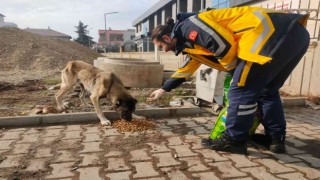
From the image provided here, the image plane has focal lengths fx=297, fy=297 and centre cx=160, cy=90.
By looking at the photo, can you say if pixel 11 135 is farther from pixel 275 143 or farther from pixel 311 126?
pixel 311 126

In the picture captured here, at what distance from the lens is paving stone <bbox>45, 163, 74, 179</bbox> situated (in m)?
3.05

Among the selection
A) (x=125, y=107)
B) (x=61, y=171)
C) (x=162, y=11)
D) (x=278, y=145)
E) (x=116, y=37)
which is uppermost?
(x=162, y=11)

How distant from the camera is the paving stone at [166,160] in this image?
3.35 m

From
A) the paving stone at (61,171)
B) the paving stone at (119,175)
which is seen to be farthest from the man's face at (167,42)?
the paving stone at (61,171)

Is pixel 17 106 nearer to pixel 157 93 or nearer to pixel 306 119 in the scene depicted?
pixel 157 93

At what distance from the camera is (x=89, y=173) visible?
3109 mm

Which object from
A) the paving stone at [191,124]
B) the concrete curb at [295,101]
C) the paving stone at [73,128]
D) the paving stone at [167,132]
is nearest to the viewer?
the paving stone at [167,132]

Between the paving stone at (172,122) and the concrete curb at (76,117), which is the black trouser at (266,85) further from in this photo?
the concrete curb at (76,117)

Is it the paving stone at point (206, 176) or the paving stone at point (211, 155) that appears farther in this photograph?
the paving stone at point (211, 155)

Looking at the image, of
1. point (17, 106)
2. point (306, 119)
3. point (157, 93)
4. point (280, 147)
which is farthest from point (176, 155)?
point (17, 106)

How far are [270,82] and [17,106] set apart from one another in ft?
16.4

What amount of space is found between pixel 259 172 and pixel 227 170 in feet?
1.09

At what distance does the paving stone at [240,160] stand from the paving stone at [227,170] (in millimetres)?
89

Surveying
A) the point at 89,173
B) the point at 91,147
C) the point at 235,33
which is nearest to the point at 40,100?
the point at 91,147
